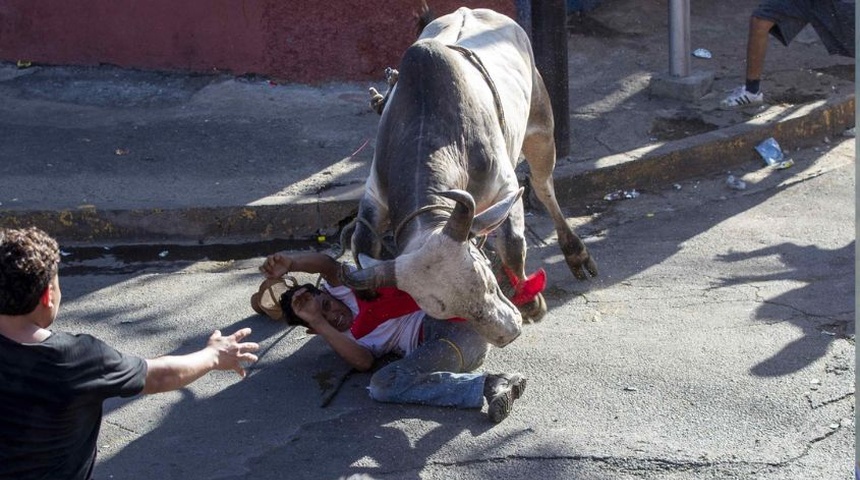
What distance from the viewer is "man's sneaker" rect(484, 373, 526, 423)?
475 centimetres

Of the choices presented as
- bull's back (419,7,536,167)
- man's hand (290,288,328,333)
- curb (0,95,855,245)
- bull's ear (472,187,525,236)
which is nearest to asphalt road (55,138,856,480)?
curb (0,95,855,245)

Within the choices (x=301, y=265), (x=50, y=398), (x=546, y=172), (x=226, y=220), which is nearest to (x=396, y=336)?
(x=301, y=265)

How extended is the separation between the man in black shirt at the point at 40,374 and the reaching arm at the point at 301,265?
211cm

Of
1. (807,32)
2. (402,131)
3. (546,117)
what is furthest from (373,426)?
(807,32)

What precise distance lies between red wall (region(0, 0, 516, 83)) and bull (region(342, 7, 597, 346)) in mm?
2659

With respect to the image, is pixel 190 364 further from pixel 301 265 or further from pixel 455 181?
pixel 301 265

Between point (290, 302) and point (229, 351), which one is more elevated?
point (229, 351)

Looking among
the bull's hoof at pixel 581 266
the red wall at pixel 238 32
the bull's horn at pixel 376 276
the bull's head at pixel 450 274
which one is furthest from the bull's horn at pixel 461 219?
the red wall at pixel 238 32

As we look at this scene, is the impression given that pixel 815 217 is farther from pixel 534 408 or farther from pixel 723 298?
pixel 534 408

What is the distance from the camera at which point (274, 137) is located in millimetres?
8164

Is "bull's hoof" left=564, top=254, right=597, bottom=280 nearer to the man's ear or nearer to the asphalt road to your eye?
the asphalt road

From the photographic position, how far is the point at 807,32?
33.2 ft

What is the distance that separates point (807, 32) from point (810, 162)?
8.32 ft

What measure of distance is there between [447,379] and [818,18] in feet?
16.1
